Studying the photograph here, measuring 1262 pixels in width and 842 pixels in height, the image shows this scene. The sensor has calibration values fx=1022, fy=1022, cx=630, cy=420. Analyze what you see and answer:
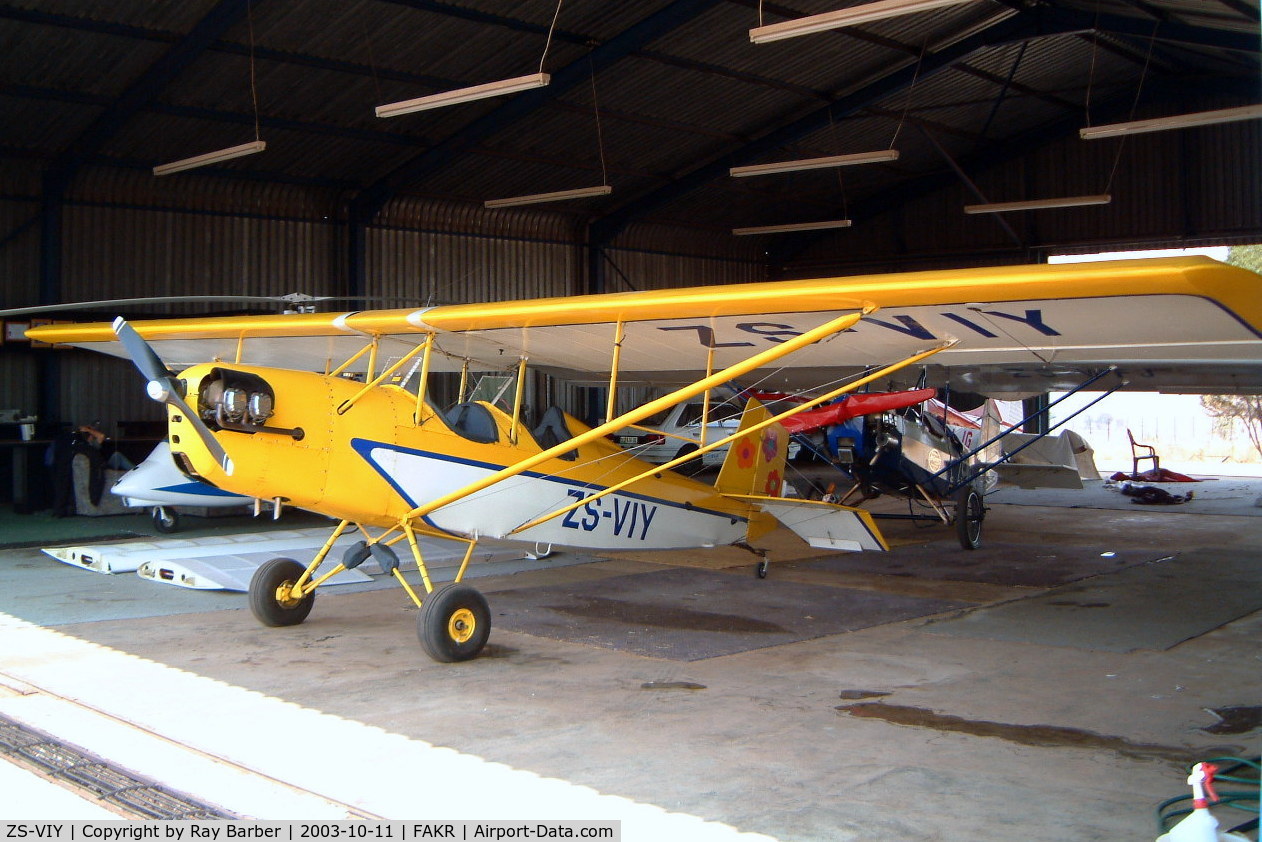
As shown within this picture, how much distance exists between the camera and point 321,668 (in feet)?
20.5

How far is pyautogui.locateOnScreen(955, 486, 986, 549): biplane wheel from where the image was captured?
39.3 feet

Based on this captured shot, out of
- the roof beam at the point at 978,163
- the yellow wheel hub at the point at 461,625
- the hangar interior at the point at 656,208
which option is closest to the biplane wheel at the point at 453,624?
the yellow wheel hub at the point at 461,625

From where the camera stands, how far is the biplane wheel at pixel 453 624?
20.6 feet

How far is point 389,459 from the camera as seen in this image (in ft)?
22.1

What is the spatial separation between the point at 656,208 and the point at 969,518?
1127 centimetres

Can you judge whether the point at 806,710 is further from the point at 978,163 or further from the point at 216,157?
the point at 978,163

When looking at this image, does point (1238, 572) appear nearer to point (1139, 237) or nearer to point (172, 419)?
point (172, 419)

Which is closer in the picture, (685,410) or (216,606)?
(216,606)

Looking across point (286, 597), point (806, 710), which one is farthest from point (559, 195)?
point (806, 710)

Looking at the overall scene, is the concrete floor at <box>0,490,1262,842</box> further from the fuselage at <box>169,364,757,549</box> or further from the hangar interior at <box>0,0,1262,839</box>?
the fuselage at <box>169,364,757,549</box>

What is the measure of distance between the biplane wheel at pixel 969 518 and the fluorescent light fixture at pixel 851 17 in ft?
18.1

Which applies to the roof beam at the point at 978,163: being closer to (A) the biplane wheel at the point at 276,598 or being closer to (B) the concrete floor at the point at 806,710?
(B) the concrete floor at the point at 806,710

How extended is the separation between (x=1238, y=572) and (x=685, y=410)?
1150 centimetres

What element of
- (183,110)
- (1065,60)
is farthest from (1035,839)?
(1065,60)
